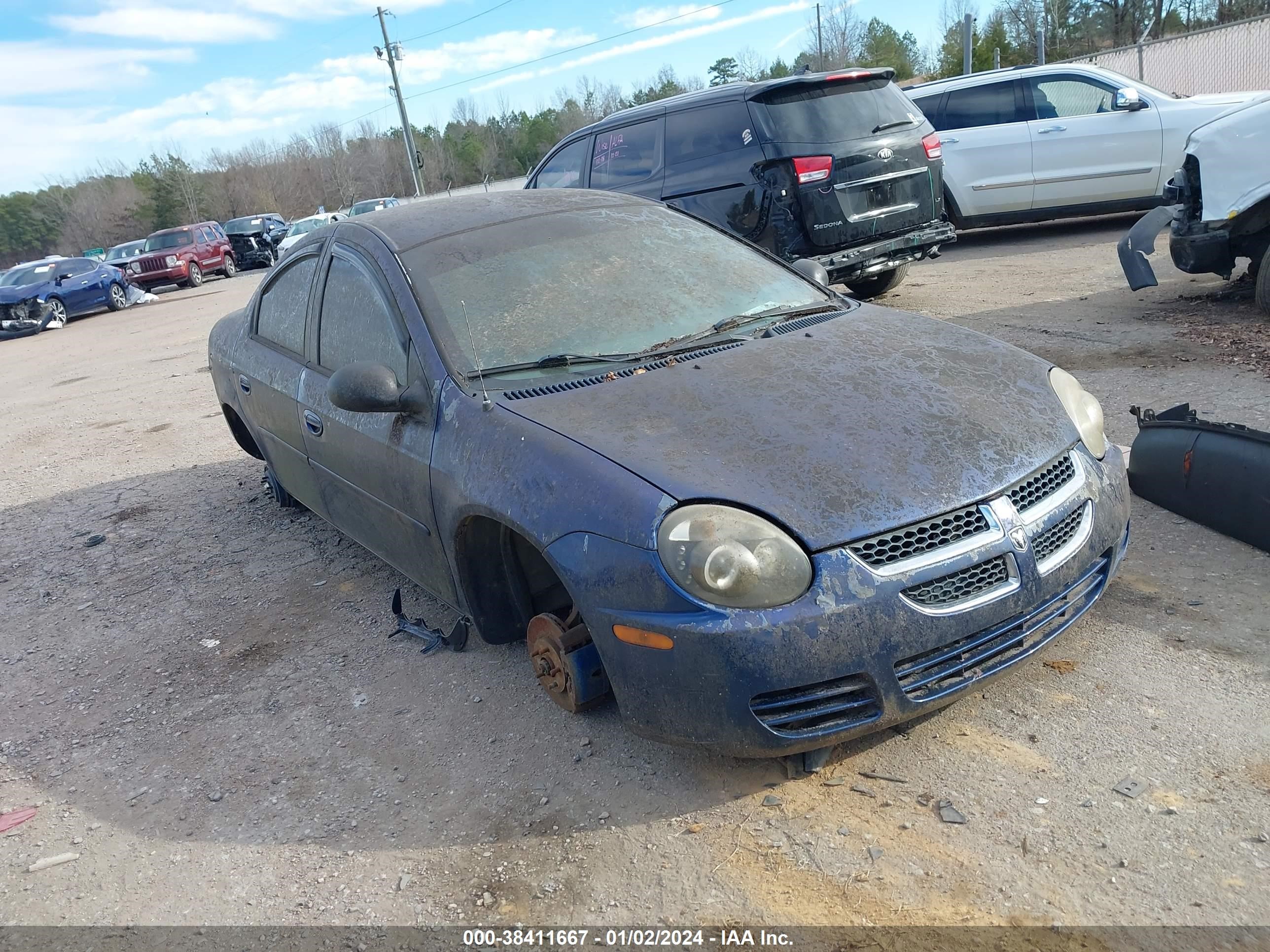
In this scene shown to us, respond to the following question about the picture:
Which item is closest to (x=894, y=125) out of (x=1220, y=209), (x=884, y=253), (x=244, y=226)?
(x=884, y=253)

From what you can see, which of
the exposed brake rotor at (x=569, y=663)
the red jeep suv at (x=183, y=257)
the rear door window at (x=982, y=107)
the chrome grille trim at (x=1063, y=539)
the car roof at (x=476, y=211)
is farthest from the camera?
the red jeep suv at (x=183, y=257)

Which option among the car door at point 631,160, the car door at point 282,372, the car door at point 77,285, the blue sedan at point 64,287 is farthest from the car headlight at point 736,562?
the car door at point 77,285

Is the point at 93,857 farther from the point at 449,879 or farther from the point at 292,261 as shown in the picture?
the point at 292,261

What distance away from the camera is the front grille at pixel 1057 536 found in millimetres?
2680

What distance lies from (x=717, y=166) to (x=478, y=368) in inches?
209

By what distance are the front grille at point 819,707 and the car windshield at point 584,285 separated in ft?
4.70

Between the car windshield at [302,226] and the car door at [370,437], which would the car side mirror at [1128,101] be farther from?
the car windshield at [302,226]

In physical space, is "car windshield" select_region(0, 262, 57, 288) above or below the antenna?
above

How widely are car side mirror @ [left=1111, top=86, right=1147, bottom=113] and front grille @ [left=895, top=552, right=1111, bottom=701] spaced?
9038mm

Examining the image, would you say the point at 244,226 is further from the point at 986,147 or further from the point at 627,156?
the point at 986,147

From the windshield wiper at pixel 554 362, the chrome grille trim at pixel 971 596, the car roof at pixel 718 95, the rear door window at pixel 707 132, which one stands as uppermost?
the car roof at pixel 718 95

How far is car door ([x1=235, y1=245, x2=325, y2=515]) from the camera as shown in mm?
4316

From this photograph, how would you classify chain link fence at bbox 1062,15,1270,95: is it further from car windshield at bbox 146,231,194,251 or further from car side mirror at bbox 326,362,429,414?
car windshield at bbox 146,231,194,251

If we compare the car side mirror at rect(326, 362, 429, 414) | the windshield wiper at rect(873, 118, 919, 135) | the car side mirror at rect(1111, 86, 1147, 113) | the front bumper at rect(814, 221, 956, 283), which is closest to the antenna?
the car side mirror at rect(326, 362, 429, 414)
